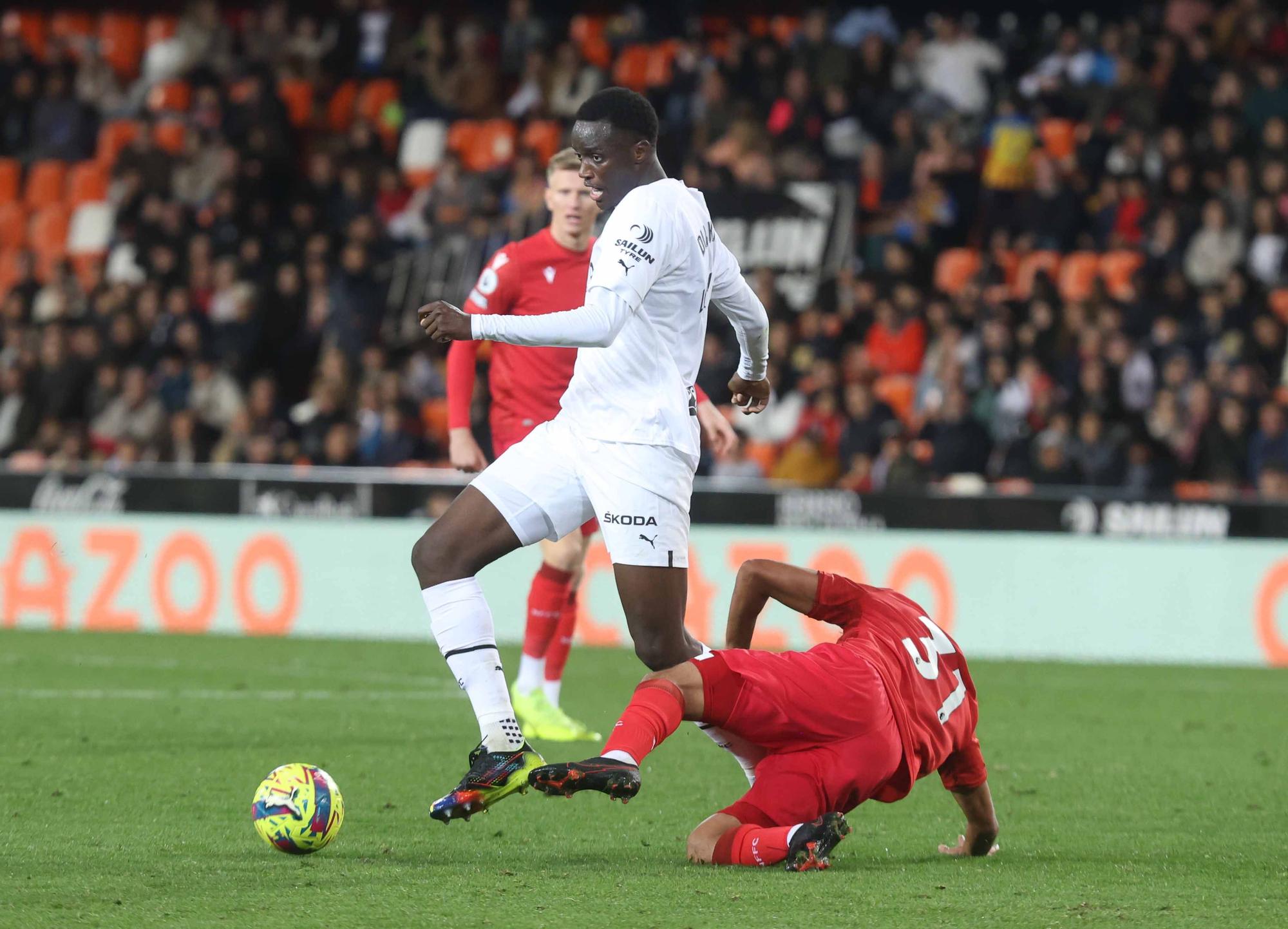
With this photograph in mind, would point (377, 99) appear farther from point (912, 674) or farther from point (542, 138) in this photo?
point (912, 674)

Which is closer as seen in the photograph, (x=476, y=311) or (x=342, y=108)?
(x=476, y=311)

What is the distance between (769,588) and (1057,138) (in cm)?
1252

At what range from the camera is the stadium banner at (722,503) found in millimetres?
13211

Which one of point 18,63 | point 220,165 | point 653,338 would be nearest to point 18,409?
point 220,165

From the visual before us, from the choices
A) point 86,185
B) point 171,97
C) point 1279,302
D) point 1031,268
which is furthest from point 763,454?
point 171,97

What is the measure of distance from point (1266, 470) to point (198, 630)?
7.93 m

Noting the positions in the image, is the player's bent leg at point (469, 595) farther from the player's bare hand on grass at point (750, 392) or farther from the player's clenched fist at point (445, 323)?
the player's bare hand on grass at point (750, 392)

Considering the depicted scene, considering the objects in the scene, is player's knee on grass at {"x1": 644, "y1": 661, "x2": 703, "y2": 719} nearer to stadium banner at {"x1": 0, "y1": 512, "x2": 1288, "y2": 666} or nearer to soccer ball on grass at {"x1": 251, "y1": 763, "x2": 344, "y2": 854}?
soccer ball on grass at {"x1": 251, "y1": 763, "x2": 344, "y2": 854}

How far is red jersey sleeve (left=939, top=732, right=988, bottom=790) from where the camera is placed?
222 inches

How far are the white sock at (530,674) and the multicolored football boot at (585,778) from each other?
3.96 m

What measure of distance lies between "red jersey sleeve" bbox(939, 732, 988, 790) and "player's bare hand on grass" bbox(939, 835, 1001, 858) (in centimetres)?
20

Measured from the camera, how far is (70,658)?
1210 centimetres

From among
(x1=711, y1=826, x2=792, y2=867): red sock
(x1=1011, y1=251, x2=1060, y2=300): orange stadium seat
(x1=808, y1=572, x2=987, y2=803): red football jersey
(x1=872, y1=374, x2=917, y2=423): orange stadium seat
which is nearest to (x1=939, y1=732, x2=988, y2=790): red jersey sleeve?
(x1=808, y1=572, x2=987, y2=803): red football jersey

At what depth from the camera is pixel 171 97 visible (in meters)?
21.6
